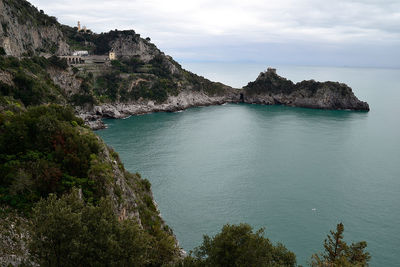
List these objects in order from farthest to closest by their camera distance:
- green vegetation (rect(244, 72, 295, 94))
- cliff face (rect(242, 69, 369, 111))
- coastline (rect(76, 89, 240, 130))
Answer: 1. green vegetation (rect(244, 72, 295, 94))
2. cliff face (rect(242, 69, 369, 111))
3. coastline (rect(76, 89, 240, 130))

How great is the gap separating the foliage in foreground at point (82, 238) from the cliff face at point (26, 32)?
69.2m

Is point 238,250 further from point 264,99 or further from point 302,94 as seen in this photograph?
point 264,99

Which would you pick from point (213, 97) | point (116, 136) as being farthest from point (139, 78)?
point (116, 136)

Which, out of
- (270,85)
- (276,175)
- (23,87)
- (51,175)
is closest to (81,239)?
(51,175)

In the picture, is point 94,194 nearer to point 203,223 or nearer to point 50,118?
point 50,118

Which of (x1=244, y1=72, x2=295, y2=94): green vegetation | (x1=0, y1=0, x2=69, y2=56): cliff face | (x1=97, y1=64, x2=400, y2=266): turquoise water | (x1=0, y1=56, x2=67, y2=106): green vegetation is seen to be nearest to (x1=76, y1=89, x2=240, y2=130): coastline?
(x1=97, y1=64, x2=400, y2=266): turquoise water

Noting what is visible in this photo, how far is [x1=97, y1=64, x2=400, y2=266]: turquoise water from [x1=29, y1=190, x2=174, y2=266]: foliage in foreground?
17446 millimetres

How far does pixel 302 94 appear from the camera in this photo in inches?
4818

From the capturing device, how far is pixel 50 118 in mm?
22141

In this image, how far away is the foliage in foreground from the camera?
11383mm

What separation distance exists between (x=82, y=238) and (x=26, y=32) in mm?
87446

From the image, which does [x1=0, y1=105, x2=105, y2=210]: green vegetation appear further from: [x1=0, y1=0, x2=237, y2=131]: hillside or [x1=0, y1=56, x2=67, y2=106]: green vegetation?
[x1=0, y1=0, x2=237, y2=131]: hillside

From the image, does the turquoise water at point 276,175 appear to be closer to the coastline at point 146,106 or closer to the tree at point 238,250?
the coastline at point 146,106

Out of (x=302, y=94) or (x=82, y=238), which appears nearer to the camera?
(x=82, y=238)
